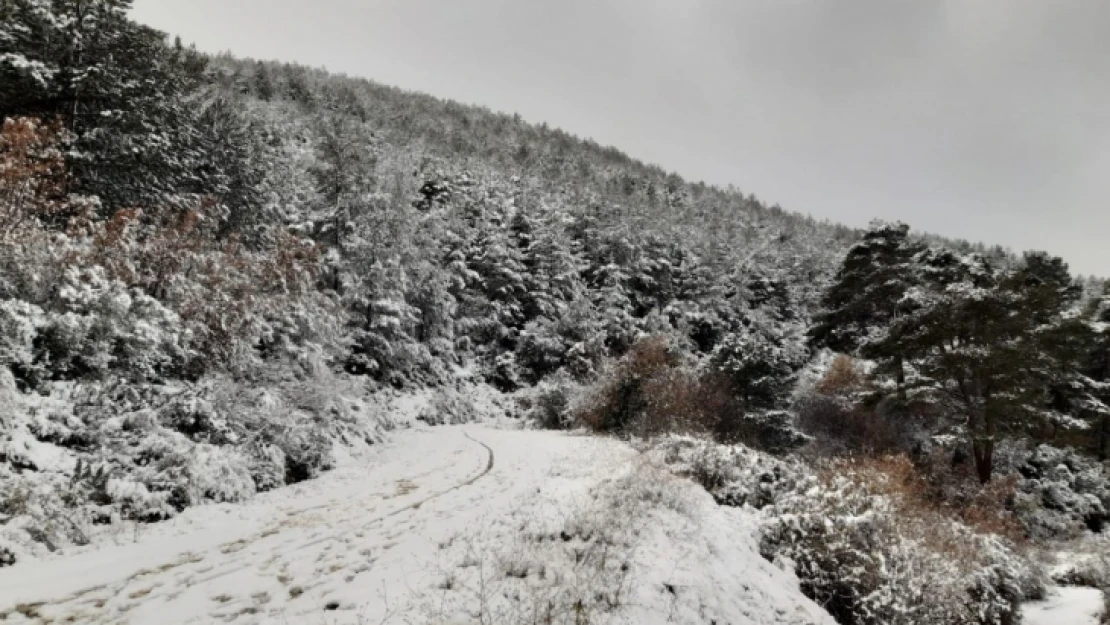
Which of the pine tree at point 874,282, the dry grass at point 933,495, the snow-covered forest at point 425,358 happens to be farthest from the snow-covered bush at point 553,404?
the pine tree at point 874,282

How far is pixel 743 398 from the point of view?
2409 centimetres

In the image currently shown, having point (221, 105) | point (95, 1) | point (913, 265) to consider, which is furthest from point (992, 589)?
point (221, 105)

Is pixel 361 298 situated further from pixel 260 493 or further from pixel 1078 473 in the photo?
pixel 1078 473

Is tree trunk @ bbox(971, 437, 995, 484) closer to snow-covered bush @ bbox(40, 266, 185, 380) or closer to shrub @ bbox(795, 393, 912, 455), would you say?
shrub @ bbox(795, 393, 912, 455)

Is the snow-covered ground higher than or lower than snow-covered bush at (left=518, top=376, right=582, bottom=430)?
higher

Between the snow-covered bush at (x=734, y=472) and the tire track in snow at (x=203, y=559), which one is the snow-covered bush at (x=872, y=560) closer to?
the snow-covered bush at (x=734, y=472)

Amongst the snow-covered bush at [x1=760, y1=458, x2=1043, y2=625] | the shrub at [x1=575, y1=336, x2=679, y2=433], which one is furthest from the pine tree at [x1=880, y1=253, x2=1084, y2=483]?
the snow-covered bush at [x1=760, y1=458, x2=1043, y2=625]

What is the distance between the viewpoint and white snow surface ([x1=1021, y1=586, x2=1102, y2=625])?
1149 centimetres

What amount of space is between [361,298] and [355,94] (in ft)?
279

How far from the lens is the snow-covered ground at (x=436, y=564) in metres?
4.96

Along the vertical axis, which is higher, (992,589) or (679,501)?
(679,501)

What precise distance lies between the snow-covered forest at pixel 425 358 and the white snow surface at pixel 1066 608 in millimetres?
473

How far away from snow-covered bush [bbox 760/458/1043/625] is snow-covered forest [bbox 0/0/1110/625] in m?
0.05

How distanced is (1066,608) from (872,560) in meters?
8.43
